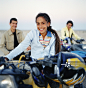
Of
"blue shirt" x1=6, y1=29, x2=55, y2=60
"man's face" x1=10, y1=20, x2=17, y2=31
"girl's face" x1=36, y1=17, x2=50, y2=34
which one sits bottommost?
"blue shirt" x1=6, y1=29, x2=55, y2=60

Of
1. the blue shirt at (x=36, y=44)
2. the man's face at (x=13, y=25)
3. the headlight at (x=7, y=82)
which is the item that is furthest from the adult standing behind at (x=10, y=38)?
the headlight at (x=7, y=82)

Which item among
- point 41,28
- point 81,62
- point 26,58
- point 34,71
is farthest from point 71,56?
point 26,58

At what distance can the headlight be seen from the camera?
0.83 meters

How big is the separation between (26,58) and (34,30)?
1.24ft

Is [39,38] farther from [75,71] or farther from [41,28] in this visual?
[75,71]

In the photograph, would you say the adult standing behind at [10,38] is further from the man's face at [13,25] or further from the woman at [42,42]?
the woman at [42,42]

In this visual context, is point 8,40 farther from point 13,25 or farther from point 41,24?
point 41,24

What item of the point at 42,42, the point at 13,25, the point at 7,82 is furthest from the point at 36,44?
the point at 13,25

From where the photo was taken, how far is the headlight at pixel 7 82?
0.83m

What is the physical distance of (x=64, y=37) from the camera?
350 centimetres

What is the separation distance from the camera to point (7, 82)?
0.84 metres

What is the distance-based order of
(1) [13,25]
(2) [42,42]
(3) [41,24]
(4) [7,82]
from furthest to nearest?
(1) [13,25]
(2) [42,42]
(3) [41,24]
(4) [7,82]

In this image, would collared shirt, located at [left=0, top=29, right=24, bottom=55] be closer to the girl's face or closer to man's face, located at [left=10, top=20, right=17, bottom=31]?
man's face, located at [left=10, top=20, right=17, bottom=31]

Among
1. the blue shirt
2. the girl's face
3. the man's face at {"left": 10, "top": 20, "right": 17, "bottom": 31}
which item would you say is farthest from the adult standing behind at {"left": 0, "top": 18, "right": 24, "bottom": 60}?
the girl's face
